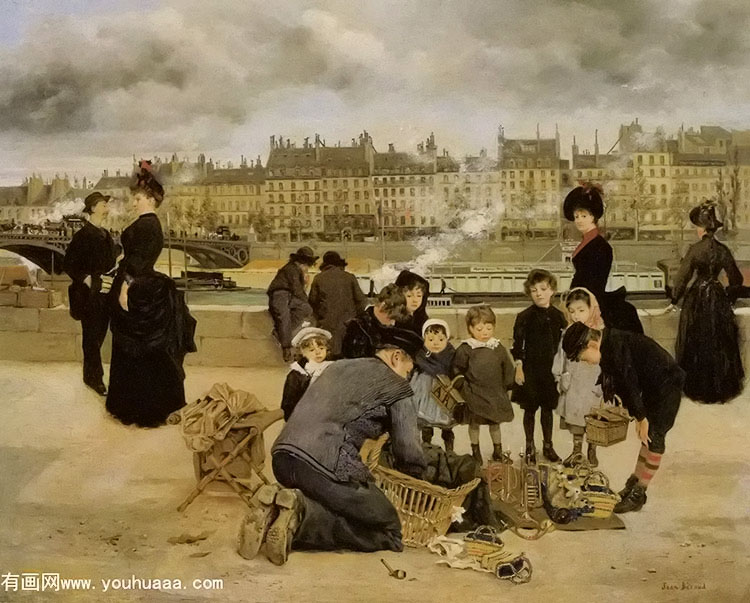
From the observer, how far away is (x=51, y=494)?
350cm

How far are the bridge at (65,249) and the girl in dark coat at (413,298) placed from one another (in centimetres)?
68

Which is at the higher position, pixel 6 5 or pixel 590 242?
pixel 6 5

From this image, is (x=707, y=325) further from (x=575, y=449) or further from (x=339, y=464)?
(x=339, y=464)

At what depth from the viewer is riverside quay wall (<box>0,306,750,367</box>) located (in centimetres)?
342

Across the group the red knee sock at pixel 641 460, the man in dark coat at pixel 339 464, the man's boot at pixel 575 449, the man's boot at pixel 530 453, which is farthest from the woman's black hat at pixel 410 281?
the red knee sock at pixel 641 460

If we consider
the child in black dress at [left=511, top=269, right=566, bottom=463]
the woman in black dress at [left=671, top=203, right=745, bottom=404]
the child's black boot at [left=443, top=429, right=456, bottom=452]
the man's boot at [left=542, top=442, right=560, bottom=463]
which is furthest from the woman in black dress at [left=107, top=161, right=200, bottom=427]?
the woman in black dress at [left=671, top=203, right=745, bottom=404]

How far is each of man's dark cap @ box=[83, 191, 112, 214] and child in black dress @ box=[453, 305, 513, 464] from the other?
5.47 feet

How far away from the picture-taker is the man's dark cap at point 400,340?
131 inches

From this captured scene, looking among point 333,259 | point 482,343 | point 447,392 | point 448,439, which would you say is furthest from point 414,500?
point 333,259

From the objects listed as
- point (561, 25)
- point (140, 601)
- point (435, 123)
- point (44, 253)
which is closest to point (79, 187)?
point (44, 253)

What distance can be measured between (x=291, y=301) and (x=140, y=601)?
1.41m

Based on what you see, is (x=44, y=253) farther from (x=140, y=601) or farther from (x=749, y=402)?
(x=749, y=402)

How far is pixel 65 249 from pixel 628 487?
2.67 metres

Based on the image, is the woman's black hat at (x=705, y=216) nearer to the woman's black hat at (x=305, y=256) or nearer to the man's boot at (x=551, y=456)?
the man's boot at (x=551, y=456)
